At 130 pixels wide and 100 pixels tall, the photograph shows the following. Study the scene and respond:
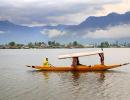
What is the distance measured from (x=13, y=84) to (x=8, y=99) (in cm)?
1003

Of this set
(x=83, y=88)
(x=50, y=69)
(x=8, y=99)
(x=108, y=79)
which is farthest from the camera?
(x=50, y=69)

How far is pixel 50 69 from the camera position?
5581 cm

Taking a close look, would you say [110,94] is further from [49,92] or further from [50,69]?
[50,69]

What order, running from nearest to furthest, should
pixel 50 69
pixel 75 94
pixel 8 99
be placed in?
pixel 8 99 < pixel 75 94 < pixel 50 69

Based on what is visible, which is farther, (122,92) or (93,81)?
(93,81)

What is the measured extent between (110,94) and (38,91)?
766cm

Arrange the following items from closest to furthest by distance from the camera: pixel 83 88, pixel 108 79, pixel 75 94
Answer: pixel 75 94
pixel 83 88
pixel 108 79

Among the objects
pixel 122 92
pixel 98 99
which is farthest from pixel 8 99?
pixel 122 92

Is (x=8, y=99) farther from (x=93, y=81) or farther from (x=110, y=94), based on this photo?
(x=93, y=81)

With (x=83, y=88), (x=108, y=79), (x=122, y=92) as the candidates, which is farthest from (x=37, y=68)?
(x=122, y=92)

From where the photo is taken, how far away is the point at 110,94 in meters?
35.0

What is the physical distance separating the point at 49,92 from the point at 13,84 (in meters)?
7.71

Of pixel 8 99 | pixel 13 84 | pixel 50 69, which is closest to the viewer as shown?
pixel 8 99

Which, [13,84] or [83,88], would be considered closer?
[83,88]
